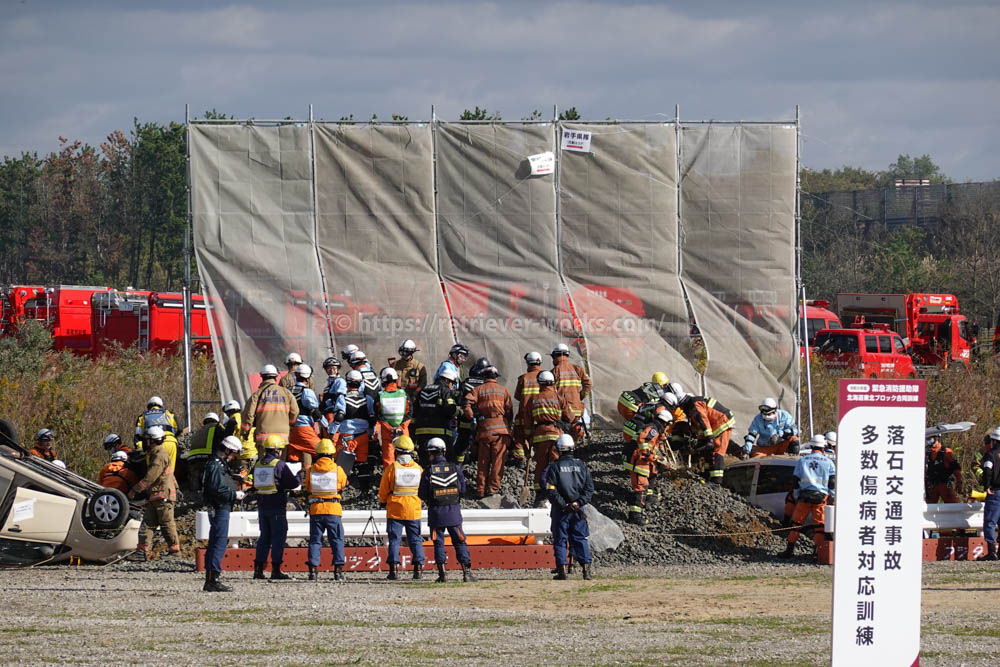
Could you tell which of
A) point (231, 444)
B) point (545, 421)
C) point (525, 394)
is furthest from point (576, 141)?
point (231, 444)

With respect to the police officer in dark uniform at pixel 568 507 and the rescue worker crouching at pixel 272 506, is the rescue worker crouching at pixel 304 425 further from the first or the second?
the police officer in dark uniform at pixel 568 507

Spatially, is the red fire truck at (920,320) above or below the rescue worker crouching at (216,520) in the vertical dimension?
above

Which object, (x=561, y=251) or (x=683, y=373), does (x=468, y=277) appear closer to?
(x=561, y=251)

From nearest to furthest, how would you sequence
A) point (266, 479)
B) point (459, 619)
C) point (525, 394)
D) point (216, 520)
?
1. point (459, 619)
2. point (216, 520)
3. point (266, 479)
4. point (525, 394)

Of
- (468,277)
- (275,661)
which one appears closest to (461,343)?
(468,277)

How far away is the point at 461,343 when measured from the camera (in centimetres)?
2109

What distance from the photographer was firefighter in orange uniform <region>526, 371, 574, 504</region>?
17.5 meters

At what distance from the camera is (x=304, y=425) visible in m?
16.9

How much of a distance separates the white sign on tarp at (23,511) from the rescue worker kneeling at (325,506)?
10.7 ft

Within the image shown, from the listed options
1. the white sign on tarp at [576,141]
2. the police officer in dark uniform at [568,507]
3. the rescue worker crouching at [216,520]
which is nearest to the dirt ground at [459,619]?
the rescue worker crouching at [216,520]

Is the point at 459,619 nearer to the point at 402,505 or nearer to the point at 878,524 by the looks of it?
the point at 402,505

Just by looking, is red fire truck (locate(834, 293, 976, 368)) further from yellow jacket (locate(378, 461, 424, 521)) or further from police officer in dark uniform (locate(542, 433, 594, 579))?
yellow jacket (locate(378, 461, 424, 521))

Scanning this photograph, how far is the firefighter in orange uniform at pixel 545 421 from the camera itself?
17.5 meters

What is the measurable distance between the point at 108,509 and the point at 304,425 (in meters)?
2.83
